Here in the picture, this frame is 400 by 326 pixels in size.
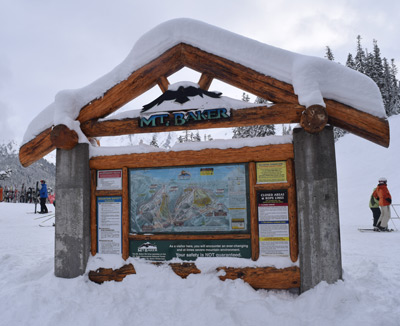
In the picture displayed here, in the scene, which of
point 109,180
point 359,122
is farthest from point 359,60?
point 109,180

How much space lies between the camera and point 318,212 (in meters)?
4.01

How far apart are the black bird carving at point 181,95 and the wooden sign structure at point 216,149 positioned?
0.70ft

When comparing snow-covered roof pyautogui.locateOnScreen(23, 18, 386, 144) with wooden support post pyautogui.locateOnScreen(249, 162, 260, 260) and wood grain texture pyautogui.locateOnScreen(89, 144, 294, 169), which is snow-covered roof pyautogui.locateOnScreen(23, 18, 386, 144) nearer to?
wood grain texture pyautogui.locateOnScreen(89, 144, 294, 169)

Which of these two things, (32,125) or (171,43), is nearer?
(171,43)

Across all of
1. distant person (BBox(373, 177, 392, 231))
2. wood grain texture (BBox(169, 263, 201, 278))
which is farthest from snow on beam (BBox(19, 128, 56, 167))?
distant person (BBox(373, 177, 392, 231))

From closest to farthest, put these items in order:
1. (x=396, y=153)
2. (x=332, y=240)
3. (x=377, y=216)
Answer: (x=332, y=240) → (x=377, y=216) → (x=396, y=153)

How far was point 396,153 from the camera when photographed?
2470 cm

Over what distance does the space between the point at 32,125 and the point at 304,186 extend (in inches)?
188

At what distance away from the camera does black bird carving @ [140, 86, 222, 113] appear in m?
4.65

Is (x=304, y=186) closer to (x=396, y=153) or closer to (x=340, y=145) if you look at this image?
(x=396, y=153)

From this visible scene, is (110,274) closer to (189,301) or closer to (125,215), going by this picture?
(125,215)

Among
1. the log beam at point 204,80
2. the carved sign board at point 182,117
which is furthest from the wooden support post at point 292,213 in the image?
the log beam at point 204,80

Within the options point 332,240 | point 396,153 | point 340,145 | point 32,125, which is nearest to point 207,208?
point 332,240

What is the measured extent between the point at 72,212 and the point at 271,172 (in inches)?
130
